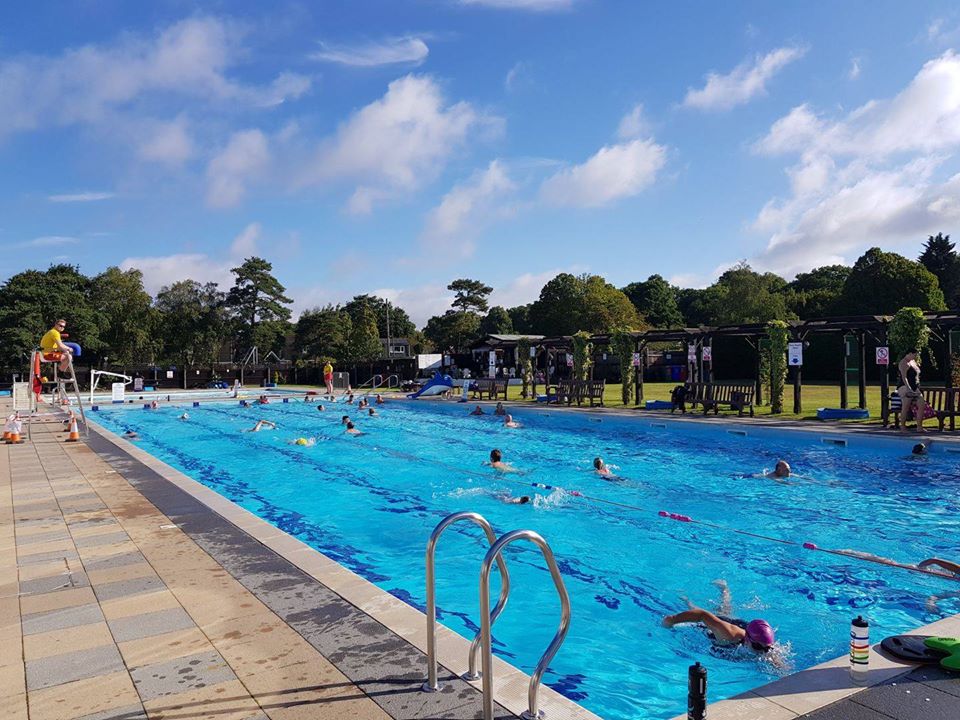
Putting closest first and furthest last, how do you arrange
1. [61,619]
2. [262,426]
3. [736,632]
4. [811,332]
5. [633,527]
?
[61,619] → [736,632] → [633,527] → [262,426] → [811,332]

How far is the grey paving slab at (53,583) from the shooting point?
489 centimetres

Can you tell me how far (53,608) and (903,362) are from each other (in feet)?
52.2

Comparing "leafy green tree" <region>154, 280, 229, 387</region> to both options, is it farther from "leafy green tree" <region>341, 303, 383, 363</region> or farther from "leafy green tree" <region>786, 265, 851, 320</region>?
"leafy green tree" <region>786, 265, 851, 320</region>

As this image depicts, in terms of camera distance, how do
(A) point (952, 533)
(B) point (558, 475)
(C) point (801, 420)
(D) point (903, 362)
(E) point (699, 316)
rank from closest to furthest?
(A) point (952, 533)
(B) point (558, 475)
(D) point (903, 362)
(C) point (801, 420)
(E) point (699, 316)

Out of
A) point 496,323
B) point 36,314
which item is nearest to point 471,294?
point 496,323

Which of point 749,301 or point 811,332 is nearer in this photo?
point 811,332

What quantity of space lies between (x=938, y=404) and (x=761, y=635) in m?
13.0

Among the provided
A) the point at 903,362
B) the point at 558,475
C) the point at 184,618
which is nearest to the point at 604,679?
the point at 184,618

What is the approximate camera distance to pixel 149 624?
4148 millimetres

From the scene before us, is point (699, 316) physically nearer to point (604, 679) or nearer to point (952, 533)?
point (952, 533)

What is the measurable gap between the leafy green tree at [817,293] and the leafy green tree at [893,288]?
237cm

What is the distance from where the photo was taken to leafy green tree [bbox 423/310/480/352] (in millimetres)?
64062

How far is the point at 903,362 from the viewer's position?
14.4m

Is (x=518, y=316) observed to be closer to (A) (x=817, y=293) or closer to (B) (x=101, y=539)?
(A) (x=817, y=293)
